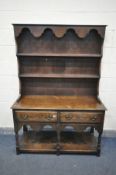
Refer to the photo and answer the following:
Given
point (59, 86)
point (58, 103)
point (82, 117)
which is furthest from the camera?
point (59, 86)

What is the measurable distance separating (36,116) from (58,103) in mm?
329

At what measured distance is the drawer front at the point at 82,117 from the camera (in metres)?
2.22

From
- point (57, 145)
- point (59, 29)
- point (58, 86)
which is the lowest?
point (57, 145)

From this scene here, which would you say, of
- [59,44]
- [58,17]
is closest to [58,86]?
[59,44]

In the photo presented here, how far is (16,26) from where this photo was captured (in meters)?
2.28

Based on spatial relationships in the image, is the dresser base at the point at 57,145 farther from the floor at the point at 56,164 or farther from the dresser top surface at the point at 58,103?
the dresser top surface at the point at 58,103

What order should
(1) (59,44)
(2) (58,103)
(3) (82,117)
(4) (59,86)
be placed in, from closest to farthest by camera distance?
(3) (82,117)
(2) (58,103)
(1) (59,44)
(4) (59,86)

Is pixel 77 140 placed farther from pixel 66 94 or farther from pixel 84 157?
pixel 66 94

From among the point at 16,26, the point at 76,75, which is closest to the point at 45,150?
the point at 76,75

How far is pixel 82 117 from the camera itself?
2.23m

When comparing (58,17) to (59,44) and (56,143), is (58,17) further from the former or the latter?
(56,143)

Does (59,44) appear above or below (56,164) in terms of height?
above

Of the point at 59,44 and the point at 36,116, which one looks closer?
the point at 36,116

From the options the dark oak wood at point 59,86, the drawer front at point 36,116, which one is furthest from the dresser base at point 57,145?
the drawer front at point 36,116
